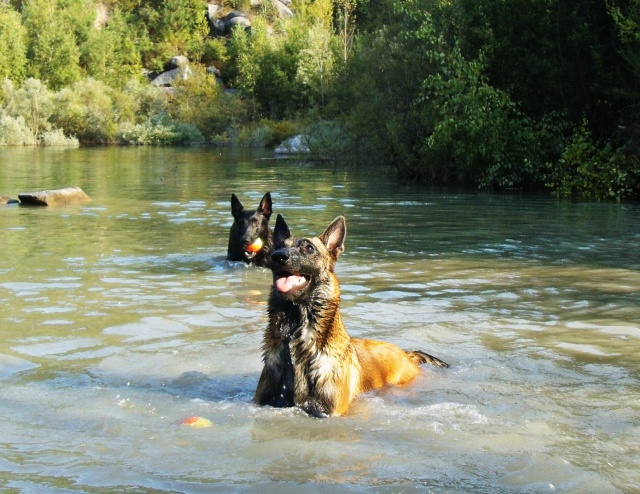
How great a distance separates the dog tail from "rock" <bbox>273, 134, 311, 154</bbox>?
143ft

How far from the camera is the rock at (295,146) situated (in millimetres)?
52438

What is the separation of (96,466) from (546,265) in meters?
9.31

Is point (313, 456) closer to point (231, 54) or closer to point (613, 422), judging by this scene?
point (613, 422)

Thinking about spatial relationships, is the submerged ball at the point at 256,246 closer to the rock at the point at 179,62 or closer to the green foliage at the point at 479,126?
the green foliage at the point at 479,126

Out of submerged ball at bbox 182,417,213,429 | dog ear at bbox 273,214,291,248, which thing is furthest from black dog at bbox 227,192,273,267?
submerged ball at bbox 182,417,213,429

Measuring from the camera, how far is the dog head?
6441mm

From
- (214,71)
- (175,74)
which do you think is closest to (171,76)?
(175,74)

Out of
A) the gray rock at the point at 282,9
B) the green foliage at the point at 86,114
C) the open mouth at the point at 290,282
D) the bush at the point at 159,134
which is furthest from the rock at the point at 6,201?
the gray rock at the point at 282,9

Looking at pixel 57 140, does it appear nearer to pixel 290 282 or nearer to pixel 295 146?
pixel 295 146

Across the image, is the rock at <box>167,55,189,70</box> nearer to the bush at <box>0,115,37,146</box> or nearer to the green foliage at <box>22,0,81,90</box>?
the green foliage at <box>22,0,81,90</box>

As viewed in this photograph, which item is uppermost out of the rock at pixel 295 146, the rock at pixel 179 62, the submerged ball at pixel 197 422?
the rock at pixel 179 62

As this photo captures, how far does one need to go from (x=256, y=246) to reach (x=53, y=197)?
10449mm

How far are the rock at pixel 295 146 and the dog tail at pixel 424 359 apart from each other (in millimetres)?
43601

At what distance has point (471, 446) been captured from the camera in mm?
5832
